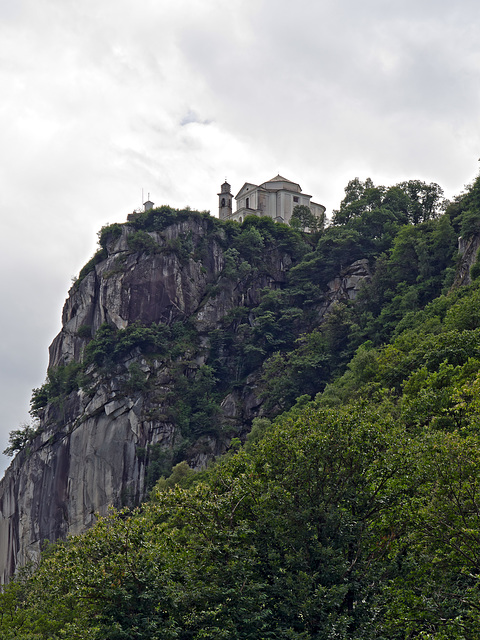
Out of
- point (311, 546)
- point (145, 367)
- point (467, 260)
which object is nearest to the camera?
point (311, 546)

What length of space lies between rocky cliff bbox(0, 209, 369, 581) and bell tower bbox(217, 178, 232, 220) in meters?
11.4

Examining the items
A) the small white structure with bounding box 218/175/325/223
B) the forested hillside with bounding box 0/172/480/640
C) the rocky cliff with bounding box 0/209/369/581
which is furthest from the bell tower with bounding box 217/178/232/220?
the forested hillside with bounding box 0/172/480/640

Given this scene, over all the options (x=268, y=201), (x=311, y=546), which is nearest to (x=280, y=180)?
(x=268, y=201)

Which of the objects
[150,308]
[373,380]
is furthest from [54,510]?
[373,380]

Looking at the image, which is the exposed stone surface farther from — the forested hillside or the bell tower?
the bell tower

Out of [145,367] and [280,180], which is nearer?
[145,367]

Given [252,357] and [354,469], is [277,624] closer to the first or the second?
[354,469]

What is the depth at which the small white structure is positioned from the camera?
77.9 m

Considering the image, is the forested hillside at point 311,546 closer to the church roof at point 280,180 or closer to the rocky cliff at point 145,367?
the rocky cliff at point 145,367

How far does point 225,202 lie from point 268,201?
524 cm

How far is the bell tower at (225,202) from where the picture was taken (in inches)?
3137

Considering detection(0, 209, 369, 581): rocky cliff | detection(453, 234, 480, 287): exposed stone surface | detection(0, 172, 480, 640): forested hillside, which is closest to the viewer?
detection(0, 172, 480, 640): forested hillside

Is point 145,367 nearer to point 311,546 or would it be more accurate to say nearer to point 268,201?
point 268,201

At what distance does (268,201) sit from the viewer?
258 ft
